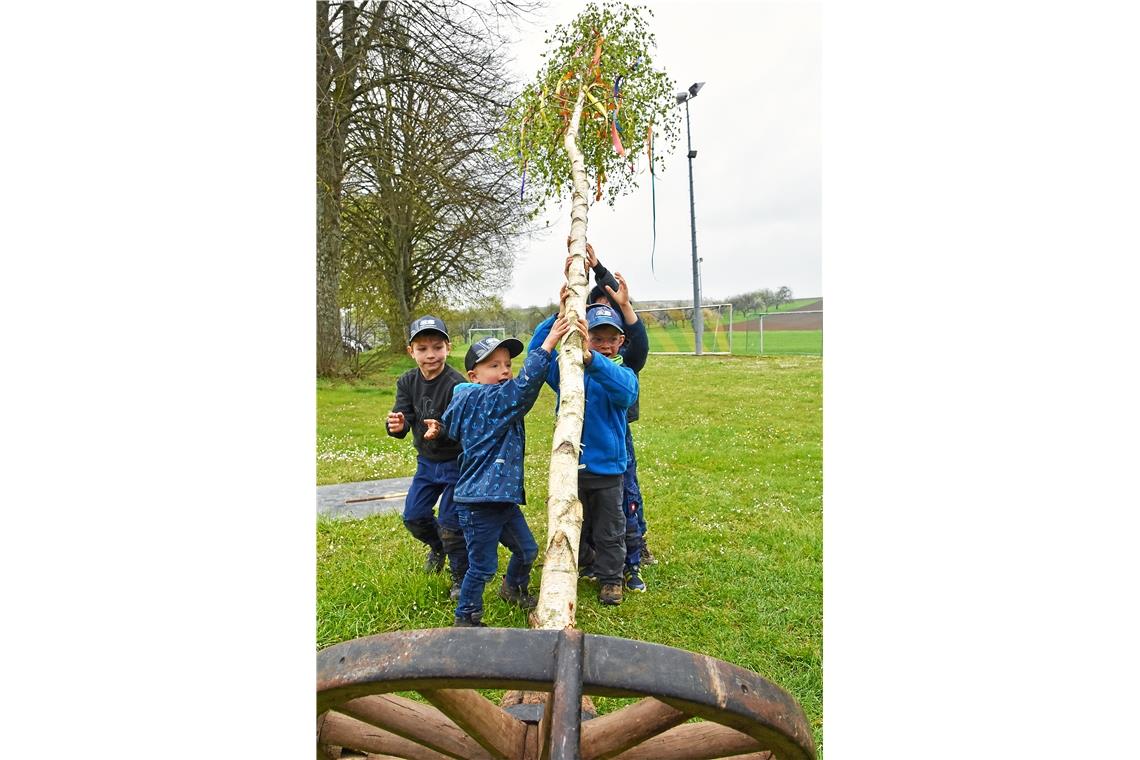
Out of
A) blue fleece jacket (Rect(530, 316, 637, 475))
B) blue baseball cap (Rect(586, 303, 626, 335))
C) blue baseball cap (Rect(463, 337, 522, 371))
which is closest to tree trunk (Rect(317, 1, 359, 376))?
blue baseball cap (Rect(463, 337, 522, 371))

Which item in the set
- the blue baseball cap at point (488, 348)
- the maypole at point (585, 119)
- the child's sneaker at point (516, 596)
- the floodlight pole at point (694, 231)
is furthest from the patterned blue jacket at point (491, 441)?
the floodlight pole at point (694, 231)

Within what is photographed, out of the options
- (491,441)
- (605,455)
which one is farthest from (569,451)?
(605,455)

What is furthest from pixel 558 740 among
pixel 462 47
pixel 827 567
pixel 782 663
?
pixel 462 47

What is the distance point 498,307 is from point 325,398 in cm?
61

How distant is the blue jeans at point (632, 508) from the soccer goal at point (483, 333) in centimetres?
53

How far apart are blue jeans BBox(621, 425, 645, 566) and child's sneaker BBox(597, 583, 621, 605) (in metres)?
0.11

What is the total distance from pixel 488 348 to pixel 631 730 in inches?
51.5

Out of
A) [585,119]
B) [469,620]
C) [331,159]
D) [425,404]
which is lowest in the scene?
[469,620]

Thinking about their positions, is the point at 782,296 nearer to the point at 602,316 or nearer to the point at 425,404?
the point at 602,316

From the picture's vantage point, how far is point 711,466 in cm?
229

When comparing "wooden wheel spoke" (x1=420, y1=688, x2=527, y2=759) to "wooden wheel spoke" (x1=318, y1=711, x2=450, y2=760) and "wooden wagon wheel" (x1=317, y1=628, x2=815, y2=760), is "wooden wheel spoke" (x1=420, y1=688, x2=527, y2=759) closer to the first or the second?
"wooden wagon wheel" (x1=317, y1=628, x2=815, y2=760)

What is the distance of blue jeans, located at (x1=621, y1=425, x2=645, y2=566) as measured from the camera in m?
2.28

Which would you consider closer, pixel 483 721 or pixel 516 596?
pixel 483 721

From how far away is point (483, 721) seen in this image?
3.56 ft
